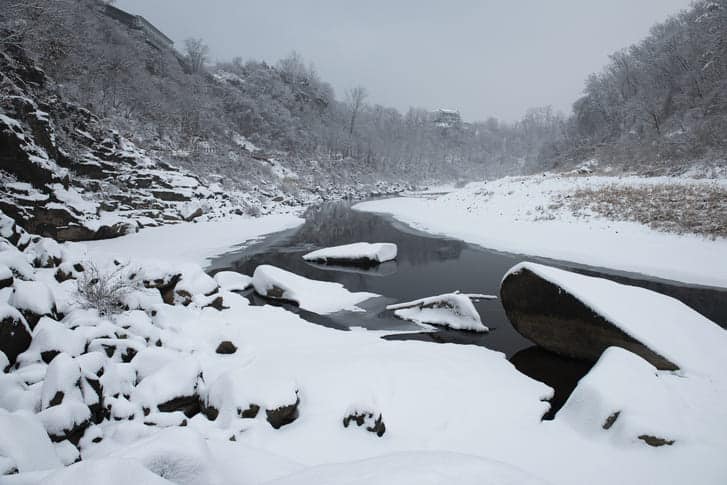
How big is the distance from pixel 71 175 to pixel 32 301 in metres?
14.7

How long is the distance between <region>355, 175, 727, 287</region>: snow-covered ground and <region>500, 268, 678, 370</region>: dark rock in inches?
295

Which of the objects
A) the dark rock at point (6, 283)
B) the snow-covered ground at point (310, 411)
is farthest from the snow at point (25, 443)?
the dark rock at point (6, 283)

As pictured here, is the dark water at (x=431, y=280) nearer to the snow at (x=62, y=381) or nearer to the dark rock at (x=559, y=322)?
the dark rock at (x=559, y=322)

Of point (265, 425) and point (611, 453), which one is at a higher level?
point (611, 453)

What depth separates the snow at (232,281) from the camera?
942cm

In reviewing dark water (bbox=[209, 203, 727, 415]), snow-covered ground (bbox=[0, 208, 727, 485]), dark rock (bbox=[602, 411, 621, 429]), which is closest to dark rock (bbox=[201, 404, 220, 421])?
snow-covered ground (bbox=[0, 208, 727, 485])

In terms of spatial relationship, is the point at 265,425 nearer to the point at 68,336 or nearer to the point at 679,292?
the point at 68,336

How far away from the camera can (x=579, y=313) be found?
5.56 meters

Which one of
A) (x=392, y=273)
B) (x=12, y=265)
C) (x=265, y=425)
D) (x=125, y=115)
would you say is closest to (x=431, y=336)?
(x=265, y=425)

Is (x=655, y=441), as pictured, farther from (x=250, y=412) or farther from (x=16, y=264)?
(x=16, y=264)

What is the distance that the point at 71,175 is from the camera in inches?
588

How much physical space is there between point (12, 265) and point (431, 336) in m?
7.11

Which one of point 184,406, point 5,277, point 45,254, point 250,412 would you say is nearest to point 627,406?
point 250,412

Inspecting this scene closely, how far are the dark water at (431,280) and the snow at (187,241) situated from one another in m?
1.01
